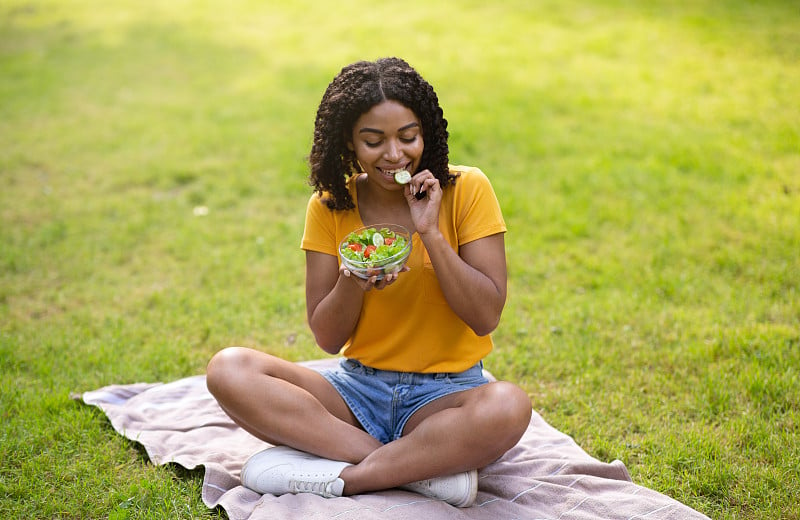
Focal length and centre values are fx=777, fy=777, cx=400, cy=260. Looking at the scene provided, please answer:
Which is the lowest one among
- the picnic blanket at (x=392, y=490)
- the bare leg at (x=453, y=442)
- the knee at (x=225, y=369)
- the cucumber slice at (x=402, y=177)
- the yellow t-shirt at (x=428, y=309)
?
the picnic blanket at (x=392, y=490)

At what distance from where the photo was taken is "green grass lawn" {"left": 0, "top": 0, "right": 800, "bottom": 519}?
11.3 ft

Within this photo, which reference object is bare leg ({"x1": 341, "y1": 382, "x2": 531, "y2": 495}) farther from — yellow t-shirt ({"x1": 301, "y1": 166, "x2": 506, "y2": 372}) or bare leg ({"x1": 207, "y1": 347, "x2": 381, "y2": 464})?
yellow t-shirt ({"x1": 301, "y1": 166, "x2": 506, "y2": 372})

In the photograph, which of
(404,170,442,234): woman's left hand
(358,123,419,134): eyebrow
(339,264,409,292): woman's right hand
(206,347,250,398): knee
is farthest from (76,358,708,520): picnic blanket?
(358,123,419,134): eyebrow

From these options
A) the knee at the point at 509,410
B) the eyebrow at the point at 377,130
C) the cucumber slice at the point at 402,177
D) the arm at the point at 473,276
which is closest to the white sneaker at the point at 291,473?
the knee at the point at 509,410

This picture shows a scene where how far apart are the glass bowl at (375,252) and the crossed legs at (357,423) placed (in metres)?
0.56

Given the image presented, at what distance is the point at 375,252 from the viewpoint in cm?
275

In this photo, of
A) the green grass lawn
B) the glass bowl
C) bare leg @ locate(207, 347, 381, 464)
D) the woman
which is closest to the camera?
the glass bowl

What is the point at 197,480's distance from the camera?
3.17m

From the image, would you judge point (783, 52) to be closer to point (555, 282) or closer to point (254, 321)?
point (555, 282)

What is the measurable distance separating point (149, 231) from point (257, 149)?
1742 millimetres

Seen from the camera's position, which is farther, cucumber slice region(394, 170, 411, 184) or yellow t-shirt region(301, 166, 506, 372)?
yellow t-shirt region(301, 166, 506, 372)

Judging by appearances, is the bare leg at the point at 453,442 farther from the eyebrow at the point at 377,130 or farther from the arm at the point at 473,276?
the eyebrow at the point at 377,130

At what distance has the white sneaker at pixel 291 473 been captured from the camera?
2871 millimetres

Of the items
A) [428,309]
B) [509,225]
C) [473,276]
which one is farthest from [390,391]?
[509,225]
